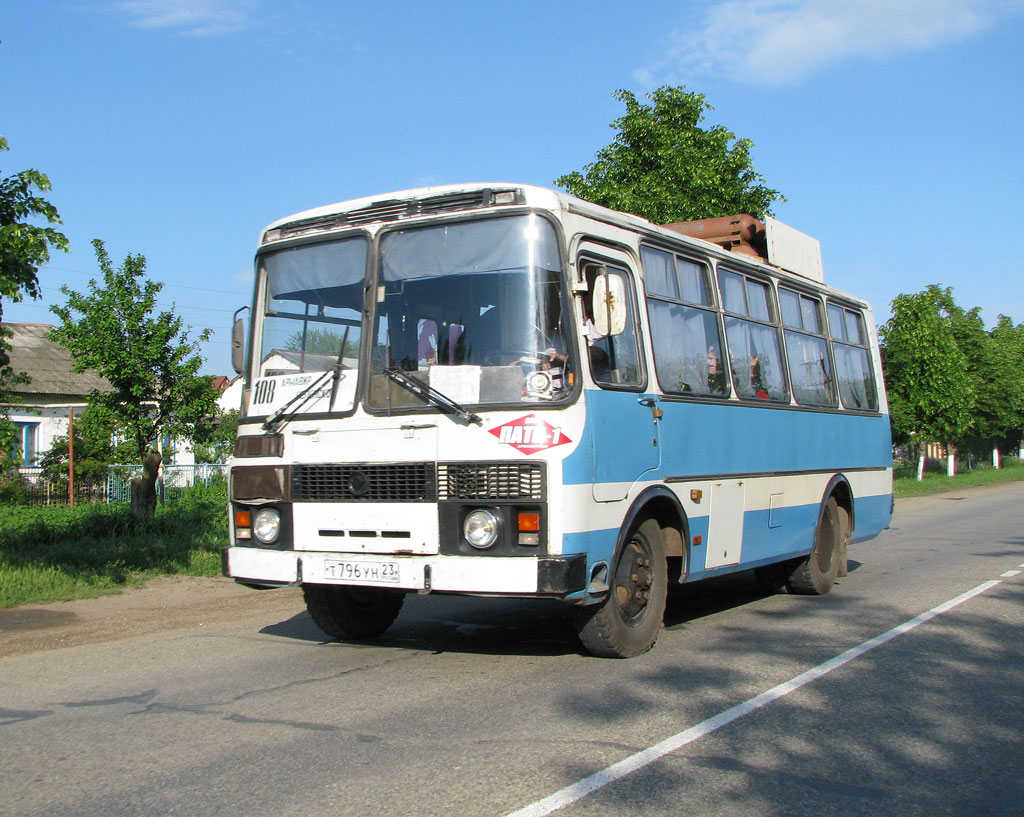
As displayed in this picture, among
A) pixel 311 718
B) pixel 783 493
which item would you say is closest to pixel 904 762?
pixel 311 718

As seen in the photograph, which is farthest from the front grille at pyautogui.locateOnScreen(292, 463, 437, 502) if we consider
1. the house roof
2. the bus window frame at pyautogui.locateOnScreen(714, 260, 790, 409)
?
the house roof

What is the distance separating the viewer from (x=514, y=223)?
6398 millimetres

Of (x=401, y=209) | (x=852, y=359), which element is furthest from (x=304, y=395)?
(x=852, y=359)

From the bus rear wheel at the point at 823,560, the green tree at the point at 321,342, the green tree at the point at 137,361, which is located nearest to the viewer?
the green tree at the point at 321,342

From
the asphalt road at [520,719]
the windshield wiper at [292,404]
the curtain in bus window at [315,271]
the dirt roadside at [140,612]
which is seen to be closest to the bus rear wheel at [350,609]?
the asphalt road at [520,719]

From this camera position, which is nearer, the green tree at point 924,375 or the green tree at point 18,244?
the green tree at point 18,244

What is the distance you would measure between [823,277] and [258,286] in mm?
6380

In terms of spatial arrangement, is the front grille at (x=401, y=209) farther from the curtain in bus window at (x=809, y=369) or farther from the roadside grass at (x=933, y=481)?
the roadside grass at (x=933, y=481)

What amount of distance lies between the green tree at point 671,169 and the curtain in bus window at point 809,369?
1253 centimetres

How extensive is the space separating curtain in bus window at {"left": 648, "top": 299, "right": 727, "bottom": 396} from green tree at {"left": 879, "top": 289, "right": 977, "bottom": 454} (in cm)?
3416

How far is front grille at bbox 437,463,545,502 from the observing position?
19.9 feet

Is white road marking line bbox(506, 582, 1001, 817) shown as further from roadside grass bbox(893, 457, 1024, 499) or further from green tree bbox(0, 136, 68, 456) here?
roadside grass bbox(893, 457, 1024, 499)

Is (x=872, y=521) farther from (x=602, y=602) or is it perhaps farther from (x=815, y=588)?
(x=602, y=602)

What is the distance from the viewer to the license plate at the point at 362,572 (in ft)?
20.7
